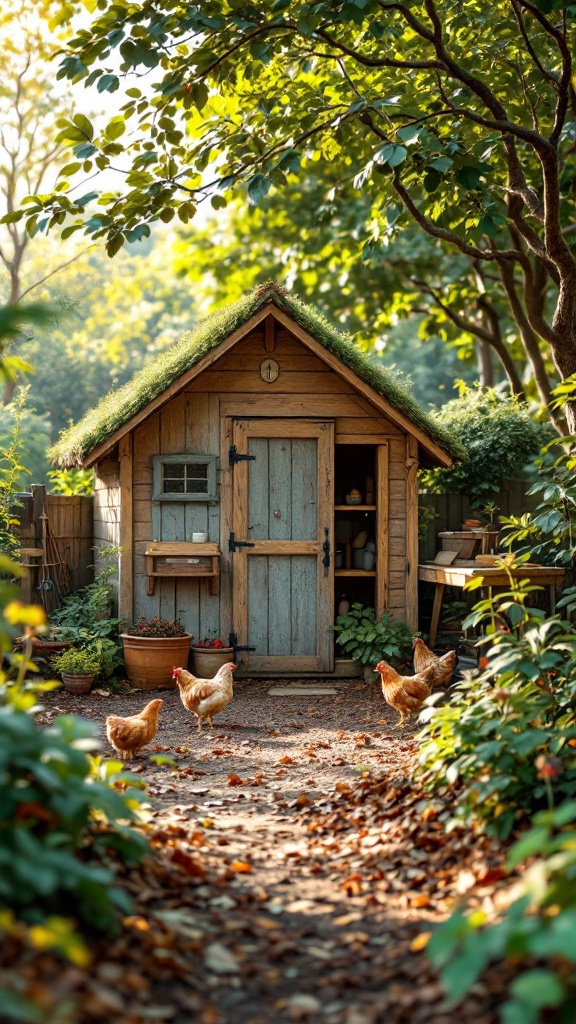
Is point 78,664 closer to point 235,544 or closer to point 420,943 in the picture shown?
point 235,544

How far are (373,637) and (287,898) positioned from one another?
20.2ft

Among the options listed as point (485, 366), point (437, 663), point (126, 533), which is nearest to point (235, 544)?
point (126, 533)

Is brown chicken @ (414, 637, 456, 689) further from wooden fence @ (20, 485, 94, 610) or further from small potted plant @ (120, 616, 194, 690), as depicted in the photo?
wooden fence @ (20, 485, 94, 610)

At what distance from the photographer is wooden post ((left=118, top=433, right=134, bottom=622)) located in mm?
10133

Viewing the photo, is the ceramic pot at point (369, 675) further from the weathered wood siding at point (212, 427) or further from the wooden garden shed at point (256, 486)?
the weathered wood siding at point (212, 427)

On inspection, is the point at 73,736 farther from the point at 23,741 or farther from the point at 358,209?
the point at 358,209

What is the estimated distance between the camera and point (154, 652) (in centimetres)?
955

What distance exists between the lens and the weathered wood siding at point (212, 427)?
33.6ft

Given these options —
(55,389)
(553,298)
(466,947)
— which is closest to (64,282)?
(55,389)

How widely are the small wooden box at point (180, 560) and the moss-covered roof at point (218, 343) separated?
119cm

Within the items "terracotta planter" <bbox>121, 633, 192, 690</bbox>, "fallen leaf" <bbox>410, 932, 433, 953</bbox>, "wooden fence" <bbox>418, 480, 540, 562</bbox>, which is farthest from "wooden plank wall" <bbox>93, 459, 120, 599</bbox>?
"fallen leaf" <bbox>410, 932, 433, 953</bbox>

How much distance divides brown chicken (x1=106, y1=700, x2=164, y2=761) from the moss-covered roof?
12.5 feet

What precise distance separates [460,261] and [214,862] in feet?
40.9

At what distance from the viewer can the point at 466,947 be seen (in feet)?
7.91
